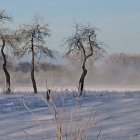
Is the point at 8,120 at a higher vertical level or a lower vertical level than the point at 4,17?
lower

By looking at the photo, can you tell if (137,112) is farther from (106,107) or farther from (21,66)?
(21,66)

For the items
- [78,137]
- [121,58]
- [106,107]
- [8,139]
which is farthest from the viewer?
[121,58]

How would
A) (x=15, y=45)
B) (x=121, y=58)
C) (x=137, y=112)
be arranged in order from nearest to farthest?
(x=137, y=112) → (x=15, y=45) → (x=121, y=58)

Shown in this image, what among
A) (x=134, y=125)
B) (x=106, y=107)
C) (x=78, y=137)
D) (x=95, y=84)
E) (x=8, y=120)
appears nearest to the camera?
(x=78, y=137)

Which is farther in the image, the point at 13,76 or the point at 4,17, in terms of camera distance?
the point at 13,76

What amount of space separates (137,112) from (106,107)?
6.58 ft

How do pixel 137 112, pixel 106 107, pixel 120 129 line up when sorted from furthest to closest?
pixel 106 107 → pixel 137 112 → pixel 120 129

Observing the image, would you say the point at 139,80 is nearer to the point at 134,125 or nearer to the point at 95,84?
the point at 95,84

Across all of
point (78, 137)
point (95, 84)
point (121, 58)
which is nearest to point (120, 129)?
point (78, 137)

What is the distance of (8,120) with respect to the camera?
1537 centimetres

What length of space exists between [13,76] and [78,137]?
41.7 m

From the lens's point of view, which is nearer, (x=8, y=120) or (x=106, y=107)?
(x=8, y=120)

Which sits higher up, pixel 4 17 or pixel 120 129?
pixel 4 17

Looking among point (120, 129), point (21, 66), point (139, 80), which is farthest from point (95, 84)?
point (120, 129)
